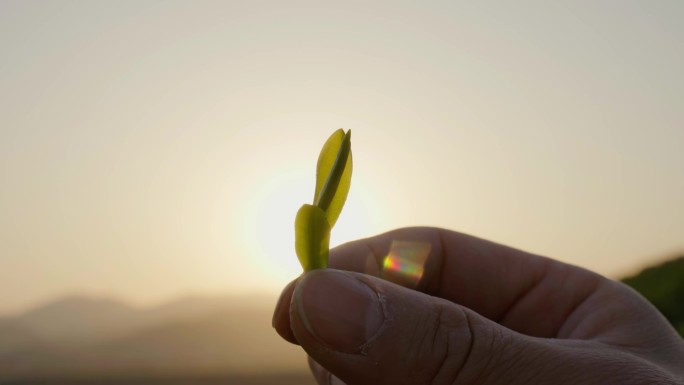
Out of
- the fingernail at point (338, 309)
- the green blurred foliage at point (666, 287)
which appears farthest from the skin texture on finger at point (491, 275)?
the green blurred foliage at point (666, 287)

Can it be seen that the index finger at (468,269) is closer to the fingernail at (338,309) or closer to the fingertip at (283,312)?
the fingertip at (283,312)

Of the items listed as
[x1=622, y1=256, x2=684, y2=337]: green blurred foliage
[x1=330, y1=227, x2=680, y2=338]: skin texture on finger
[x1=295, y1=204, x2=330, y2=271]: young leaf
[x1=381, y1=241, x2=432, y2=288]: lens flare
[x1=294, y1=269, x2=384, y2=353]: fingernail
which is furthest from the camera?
[x1=622, y1=256, x2=684, y2=337]: green blurred foliage

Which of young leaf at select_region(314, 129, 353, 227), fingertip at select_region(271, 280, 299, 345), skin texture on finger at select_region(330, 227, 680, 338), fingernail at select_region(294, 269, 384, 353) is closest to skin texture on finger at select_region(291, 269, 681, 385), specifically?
fingernail at select_region(294, 269, 384, 353)

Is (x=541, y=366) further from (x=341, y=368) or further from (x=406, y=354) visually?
(x=341, y=368)

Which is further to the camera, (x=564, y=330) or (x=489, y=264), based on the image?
(x=489, y=264)

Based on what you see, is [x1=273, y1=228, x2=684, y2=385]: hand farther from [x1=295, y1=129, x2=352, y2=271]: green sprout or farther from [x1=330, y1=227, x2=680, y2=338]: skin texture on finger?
[x1=330, y1=227, x2=680, y2=338]: skin texture on finger

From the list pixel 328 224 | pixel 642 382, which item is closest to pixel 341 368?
pixel 328 224
